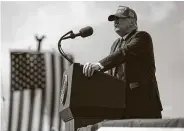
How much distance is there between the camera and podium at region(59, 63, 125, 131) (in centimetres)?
207

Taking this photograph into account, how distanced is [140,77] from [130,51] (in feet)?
0.63

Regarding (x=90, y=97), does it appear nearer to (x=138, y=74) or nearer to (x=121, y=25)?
(x=138, y=74)

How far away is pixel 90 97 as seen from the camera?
208 cm

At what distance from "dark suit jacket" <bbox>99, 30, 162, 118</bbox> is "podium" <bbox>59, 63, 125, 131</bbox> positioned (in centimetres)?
15

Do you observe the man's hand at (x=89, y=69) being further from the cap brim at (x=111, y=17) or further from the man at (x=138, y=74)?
the cap brim at (x=111, y=17)

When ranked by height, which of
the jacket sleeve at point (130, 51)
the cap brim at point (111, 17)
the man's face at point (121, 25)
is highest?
the cap brim at point (111, 17)

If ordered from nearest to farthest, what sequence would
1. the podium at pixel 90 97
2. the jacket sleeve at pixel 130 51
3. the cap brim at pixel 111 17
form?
the podium at pixel 90 97 < the jacket sleeve at pixel 130 51 < the cap brim at pixel 111 17

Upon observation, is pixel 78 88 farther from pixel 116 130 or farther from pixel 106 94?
pixel 116 130

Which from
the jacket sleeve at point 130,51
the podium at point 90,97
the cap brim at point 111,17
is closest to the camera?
the podium at point 90,97

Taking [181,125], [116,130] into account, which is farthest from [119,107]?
[181,125]

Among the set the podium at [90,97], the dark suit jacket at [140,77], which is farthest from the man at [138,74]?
the podium at [90,97]

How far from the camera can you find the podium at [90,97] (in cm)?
207

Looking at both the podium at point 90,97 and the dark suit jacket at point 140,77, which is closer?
the podium at point 90,97

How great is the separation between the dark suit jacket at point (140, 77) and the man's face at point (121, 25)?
106 mm
